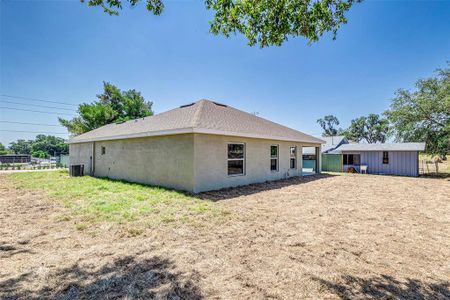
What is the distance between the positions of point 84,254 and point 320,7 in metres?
6.35

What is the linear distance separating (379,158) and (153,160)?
1887 cm

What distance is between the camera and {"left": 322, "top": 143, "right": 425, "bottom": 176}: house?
17312 mm

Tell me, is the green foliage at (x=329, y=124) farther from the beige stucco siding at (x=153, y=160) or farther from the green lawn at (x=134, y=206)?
the green lawn at (x=134, y=206)

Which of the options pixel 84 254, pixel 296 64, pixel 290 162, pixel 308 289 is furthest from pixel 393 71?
pixel 84 254

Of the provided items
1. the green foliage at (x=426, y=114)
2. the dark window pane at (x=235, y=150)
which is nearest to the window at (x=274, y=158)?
the dark window pane at (x=235, y=150)

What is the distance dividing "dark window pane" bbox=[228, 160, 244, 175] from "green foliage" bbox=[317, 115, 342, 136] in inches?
2345

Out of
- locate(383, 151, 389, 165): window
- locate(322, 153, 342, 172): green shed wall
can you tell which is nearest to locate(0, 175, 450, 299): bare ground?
locate(383, 151, 389, 165): window

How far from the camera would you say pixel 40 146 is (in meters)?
74.4

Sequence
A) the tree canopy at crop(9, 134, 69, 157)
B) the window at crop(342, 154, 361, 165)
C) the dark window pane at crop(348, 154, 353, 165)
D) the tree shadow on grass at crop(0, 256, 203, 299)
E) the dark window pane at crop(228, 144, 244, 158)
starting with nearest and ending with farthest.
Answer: the tree shadow on grass at crop(0, 256, 203, 299) < the dark window pane at crop(228, 144, 244, 158) < the window at crop(342, 154, 361, 165) < the dark window pane at crop(348, 154, 353, 165) < the tree canopy at crop(9, 134, 69, 157)

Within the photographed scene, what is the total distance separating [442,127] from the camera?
1783 centimetres

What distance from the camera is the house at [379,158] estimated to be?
17.3m

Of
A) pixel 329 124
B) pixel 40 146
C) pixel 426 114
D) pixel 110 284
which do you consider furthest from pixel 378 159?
pixel 40 146

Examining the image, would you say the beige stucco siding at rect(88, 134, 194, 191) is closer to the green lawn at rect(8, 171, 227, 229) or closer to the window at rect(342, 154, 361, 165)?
the green lawn at rect(8, 171, 227, 229)

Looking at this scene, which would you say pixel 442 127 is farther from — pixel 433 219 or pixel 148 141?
pixel 148 141
